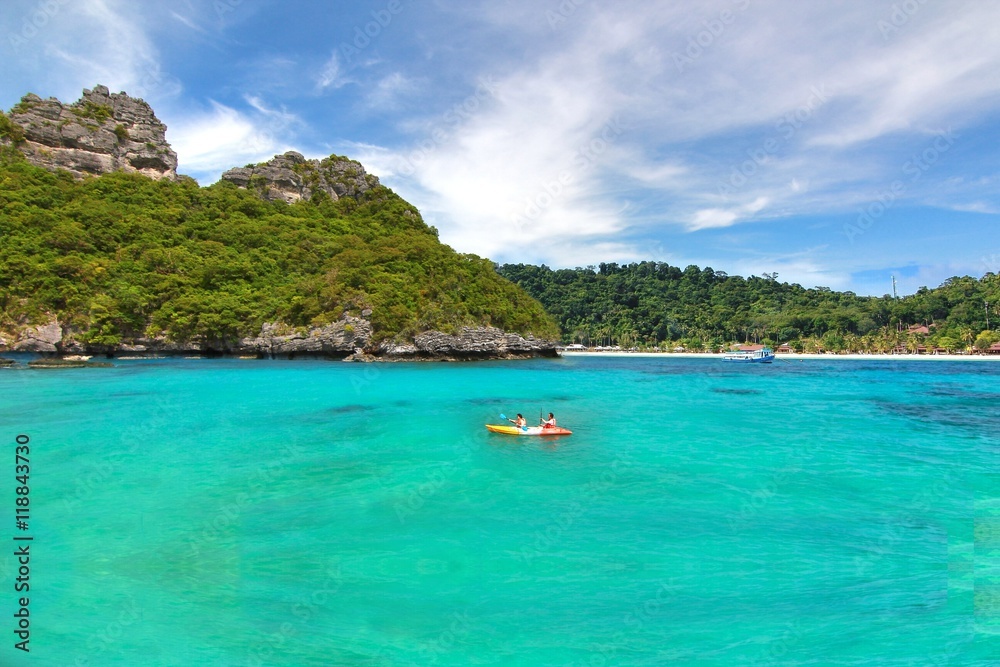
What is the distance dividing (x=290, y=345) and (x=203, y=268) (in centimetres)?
1831

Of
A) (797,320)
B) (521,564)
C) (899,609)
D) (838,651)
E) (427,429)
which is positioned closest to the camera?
(838,651)

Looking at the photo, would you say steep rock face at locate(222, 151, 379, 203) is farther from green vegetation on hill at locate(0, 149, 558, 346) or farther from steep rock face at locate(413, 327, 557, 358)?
steep rock face at locate(413, 327, 557, 358)

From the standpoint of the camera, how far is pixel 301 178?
318ft

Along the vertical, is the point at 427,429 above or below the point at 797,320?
below

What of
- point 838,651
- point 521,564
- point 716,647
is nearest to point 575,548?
point 521,564

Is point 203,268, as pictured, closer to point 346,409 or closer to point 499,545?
point 346,409

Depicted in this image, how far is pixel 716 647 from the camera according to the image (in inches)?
274

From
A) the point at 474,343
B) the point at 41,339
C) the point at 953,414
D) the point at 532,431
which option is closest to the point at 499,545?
the point at 532,431

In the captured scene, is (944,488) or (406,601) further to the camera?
(944,488)

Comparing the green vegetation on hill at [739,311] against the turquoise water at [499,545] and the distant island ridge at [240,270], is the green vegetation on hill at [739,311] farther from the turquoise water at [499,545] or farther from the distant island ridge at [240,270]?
the turquoise water at [499,545]

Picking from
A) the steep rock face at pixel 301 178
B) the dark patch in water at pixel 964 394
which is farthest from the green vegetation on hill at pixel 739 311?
the steep rock face at pixel 301 178

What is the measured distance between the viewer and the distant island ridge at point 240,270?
58.2 meters

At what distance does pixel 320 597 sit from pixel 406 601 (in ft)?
4.58

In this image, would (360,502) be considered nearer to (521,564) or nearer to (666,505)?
(521,564)
